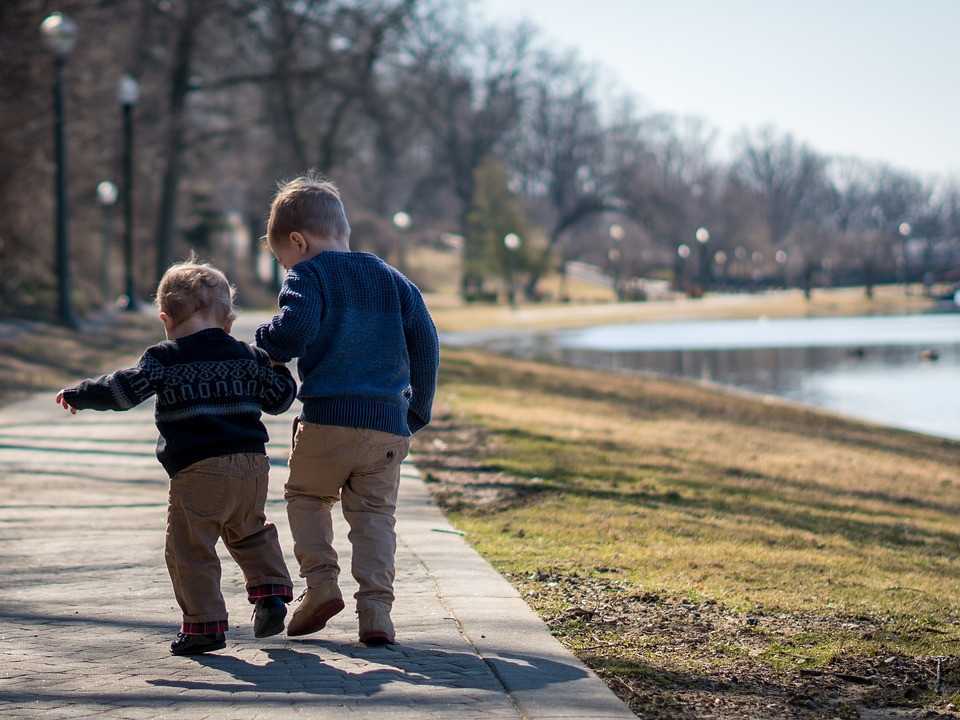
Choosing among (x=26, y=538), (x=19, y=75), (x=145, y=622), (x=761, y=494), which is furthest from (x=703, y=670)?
(x=19, y=75)

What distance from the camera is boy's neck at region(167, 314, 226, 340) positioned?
14.7ft

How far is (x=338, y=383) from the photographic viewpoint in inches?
176

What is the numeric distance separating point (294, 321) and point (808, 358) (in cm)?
2756

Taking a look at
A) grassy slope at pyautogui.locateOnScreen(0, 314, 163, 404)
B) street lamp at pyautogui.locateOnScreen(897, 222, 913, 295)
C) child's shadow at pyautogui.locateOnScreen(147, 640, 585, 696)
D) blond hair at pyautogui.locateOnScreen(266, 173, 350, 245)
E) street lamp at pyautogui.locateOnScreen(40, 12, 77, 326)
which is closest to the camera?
child's shadow at pyautogui.locateOnScreen(147, 640, 585, 696)

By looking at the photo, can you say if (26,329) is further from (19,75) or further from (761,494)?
(761,494)

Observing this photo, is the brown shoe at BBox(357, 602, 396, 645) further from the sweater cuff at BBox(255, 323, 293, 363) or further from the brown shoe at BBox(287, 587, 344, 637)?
the sweater cuff at BBox(255, 323, 293, 363)

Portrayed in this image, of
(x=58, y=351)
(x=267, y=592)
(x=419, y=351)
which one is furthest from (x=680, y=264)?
(x=267, y=592)

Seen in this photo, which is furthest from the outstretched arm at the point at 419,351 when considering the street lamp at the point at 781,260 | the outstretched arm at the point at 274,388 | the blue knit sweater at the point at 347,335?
the street lamp at the point at 781,260

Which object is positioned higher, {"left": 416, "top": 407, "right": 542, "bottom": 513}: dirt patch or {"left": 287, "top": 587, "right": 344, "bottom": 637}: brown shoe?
{"left": 287, "top": 587, "right": 344, "bottom": 637}: brown shoe

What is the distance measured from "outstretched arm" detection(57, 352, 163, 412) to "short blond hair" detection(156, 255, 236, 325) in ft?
0.72

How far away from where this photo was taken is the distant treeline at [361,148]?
84.0 ft

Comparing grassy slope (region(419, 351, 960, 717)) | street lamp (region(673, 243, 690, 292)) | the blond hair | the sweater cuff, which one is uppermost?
street lamp (region(673, 243, 690, 292))

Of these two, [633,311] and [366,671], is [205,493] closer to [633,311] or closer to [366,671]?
[366,671]

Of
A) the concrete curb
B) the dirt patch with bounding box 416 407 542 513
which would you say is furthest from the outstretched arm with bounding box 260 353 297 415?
the dirt patch with bounding box 416 407 542 513
